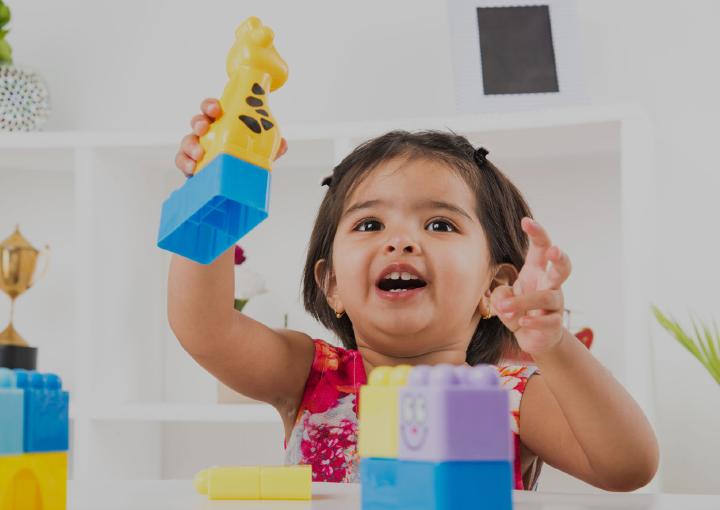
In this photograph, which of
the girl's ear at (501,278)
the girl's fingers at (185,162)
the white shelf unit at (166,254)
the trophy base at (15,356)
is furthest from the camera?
the trophy base at (15,356)

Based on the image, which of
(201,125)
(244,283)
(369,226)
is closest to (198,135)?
(201,125)

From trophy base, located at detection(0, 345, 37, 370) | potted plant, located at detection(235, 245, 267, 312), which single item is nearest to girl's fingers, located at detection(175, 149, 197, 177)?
potted plant, located at detection(235, 245, 267, 312)

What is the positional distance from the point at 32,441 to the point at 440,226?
0.70 meters

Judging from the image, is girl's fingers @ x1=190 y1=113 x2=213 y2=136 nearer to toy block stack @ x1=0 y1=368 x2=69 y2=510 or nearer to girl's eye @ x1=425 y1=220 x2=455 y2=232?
toy block stack @ x1=0 y1=368 x2=69 y2=510

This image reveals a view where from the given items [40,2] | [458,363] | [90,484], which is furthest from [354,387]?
[40,2]

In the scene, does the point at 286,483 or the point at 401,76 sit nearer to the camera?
the point at 286,483

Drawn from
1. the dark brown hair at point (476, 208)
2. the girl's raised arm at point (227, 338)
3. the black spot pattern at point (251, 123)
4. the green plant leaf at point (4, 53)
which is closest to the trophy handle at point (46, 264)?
the green plant leaf at point (4, 53)

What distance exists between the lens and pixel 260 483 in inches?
17.8

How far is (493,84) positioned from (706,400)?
0.85m

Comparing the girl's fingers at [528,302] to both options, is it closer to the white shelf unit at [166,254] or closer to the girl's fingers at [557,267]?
the girl's fingers at [557,267]

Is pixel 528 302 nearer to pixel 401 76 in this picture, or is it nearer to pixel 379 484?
pixel 379 484

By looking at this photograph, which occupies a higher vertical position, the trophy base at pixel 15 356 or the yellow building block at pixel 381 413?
the trophy base at pixel 15 356

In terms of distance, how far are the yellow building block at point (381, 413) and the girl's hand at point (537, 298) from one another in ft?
0.76

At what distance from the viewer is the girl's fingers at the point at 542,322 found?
1.88ft
